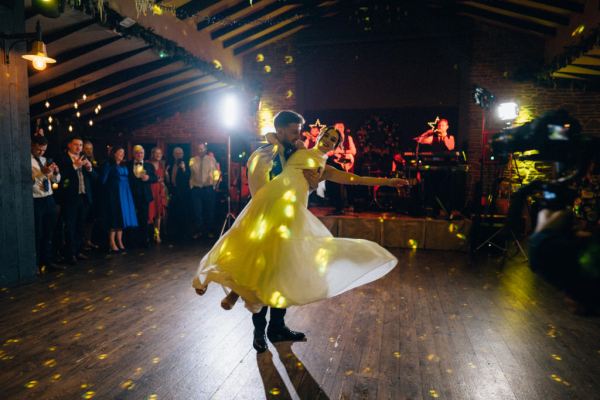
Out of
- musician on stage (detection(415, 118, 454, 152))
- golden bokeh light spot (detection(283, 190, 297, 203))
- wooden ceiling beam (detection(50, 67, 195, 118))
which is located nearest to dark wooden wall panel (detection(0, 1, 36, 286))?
golden bokeh light spot (detection(283, 190, 297, 203))

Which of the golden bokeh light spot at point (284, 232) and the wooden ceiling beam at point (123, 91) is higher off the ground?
the wooden ceiling beam at point (123, 91)

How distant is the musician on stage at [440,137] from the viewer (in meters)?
7.88

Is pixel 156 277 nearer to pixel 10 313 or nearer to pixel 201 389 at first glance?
pixel 10 313

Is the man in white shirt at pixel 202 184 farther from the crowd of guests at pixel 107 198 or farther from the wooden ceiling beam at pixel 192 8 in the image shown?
the wooden ceiling beam at pixel 192 8

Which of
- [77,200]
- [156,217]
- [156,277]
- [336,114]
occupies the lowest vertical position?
[156,277]

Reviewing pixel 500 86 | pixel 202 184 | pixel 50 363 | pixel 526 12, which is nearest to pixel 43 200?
pixel 50 363

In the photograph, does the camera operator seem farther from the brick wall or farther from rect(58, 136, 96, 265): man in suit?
the brick wall

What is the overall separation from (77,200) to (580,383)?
540cm

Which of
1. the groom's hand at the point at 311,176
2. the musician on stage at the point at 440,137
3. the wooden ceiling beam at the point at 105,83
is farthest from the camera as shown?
the musician on stage at the point at 440,137

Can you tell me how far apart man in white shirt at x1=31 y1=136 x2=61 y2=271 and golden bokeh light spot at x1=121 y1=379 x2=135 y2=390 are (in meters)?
3.07

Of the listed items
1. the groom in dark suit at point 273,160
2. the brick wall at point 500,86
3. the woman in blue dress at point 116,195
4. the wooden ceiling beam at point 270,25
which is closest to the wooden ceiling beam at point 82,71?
the woman in blue dress at point 116,195

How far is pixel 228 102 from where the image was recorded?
923cm

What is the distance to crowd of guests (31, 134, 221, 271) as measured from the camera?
4.48 metres

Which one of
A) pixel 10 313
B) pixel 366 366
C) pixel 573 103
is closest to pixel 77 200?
pixel 10 313
